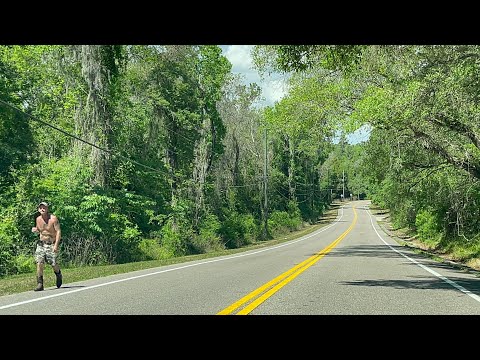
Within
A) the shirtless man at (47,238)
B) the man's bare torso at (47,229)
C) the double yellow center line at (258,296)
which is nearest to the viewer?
the double yellow center line at (258,296)

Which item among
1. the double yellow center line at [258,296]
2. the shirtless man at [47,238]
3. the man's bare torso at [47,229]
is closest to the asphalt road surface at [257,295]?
the double yellow center line at [258,296]

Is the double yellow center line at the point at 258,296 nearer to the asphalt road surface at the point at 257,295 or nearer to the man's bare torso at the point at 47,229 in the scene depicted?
the asphalt road surface at the point at 257,295

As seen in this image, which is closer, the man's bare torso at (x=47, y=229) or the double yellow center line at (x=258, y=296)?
the double yellow center line at (x=258, y=296)

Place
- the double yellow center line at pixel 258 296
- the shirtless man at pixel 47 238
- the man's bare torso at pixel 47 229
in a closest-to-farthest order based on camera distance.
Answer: the double yellow center line at pixel 258 296 → the shirtless man at pixel 47 238 → the man's bare torso at pixel 47 229

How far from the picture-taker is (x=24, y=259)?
2106 centimetres

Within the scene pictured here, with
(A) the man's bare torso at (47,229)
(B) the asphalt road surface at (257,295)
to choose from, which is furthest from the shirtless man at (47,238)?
(B) the asphalt road surface at (257,295)

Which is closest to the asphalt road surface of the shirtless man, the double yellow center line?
the double yellow center line

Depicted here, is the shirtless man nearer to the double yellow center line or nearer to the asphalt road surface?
the asphalt road surface

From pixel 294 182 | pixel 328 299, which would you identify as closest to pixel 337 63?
pixel 328 299

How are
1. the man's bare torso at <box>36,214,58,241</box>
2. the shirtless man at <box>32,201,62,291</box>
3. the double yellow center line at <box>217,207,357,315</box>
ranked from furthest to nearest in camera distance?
the man's bare torso at <box>36,214,58,241</box>
the shirtless man at <box>32,201,62,291</box>
the double yellow center line at <box>217,207,357,315</box>

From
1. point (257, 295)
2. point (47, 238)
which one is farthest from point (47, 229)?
point (257, 295)

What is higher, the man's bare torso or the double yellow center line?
the man's bare torso

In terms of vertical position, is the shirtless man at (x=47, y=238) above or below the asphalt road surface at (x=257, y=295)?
above
